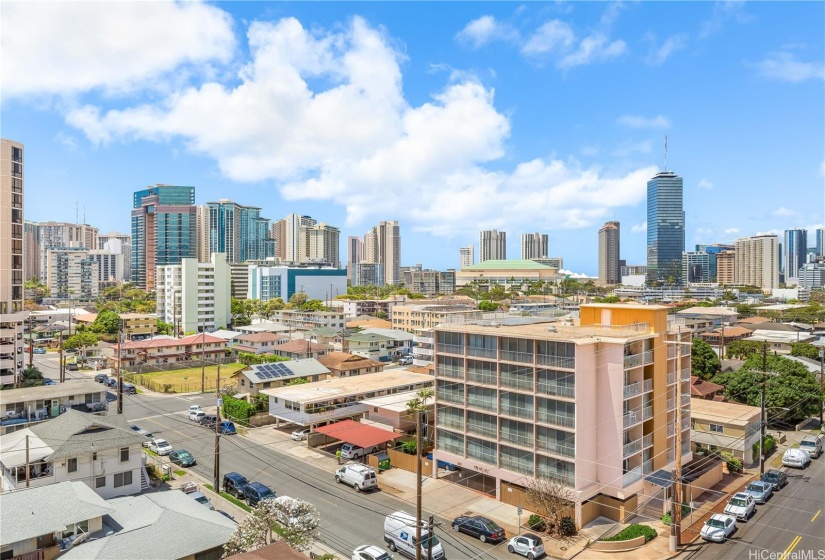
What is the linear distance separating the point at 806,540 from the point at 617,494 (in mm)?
8981

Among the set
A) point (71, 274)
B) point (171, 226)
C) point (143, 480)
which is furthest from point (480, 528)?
point (71, 274)

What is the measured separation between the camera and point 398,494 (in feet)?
104

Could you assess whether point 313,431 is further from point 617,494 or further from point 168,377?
point 168,377

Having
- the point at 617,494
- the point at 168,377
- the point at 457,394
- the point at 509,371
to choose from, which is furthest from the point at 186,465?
the point at 168,377

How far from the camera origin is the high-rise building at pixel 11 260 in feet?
171

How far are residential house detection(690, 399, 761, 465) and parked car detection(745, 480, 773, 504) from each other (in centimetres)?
392

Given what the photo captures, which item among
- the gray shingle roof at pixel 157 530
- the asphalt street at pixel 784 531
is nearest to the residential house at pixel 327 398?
the gray shingle roof at pixel 157 530

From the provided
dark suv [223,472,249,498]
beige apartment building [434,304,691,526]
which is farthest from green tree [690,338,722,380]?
dark suv [223,472,249,498]

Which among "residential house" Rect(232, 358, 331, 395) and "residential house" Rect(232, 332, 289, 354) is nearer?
"residential house" Rect(232, 358, 331, 395)

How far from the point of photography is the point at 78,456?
27.7m

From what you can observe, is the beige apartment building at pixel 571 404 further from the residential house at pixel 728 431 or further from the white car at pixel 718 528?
the residential house at pixel 728 431

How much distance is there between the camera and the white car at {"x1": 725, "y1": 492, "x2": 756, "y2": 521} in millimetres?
28312

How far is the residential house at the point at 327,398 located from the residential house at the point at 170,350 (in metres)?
33.6

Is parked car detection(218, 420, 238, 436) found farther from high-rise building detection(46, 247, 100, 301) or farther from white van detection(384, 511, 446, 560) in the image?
high-rise building detection(46, 247, 100, 301)
